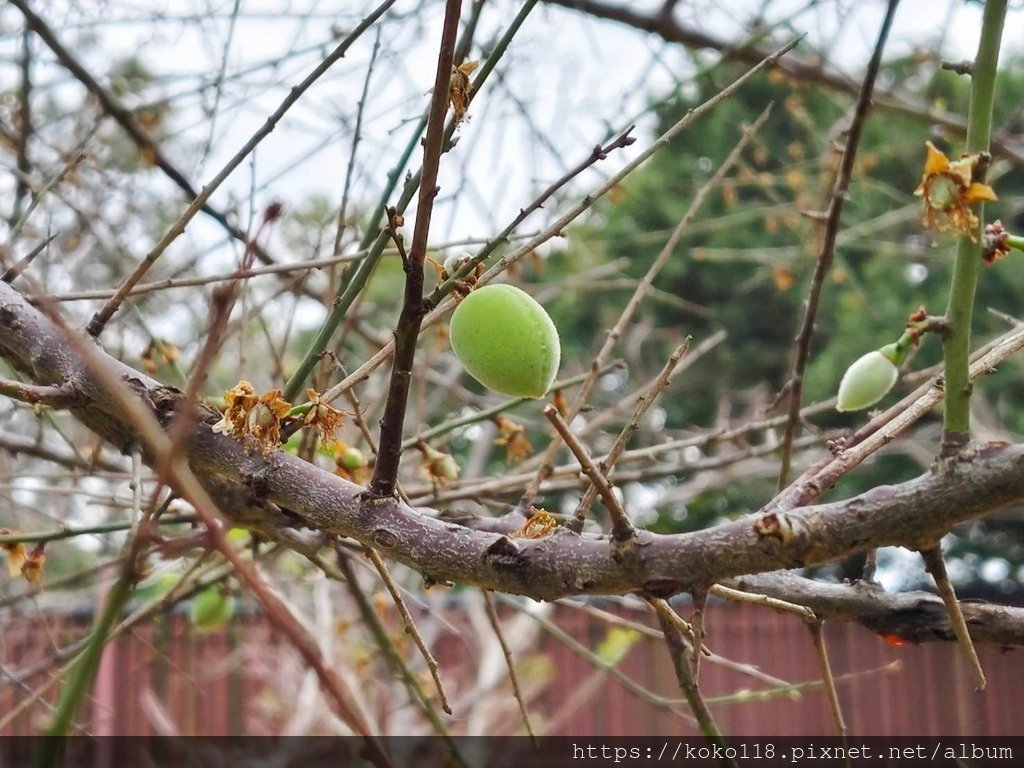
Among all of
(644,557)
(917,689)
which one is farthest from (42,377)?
(917,689)

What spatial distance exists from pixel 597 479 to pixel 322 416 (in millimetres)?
411

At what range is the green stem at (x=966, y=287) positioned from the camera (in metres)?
0.68

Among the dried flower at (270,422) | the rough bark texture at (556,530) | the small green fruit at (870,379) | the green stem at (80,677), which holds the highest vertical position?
the small green fruit at (870,379)

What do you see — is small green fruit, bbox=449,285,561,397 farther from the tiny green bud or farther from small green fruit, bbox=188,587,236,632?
small green fruit, bbox=188,587,236,632

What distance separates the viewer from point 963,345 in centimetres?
70

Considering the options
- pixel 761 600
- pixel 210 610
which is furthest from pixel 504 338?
pixel 210 610

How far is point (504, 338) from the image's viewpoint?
3.49 ft

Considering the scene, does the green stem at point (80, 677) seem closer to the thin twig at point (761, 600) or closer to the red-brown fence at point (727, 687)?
the thin twig at point (761, 600)

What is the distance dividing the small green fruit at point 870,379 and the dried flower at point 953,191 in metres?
0.24

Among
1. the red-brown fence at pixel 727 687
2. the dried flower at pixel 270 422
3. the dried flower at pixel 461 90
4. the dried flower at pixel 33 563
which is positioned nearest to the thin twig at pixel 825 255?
the dried flower at pixel 461 90

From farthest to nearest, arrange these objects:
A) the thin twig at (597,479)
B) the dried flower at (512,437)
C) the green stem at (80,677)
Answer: the dried flower at (512,437), the thin twig at (597,479), the green stem at (80,677)

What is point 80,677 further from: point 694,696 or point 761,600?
point 761,600

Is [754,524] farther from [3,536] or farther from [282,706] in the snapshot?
[282,706]

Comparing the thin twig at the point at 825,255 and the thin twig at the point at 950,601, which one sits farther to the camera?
the thin twig at the point at 825,255
